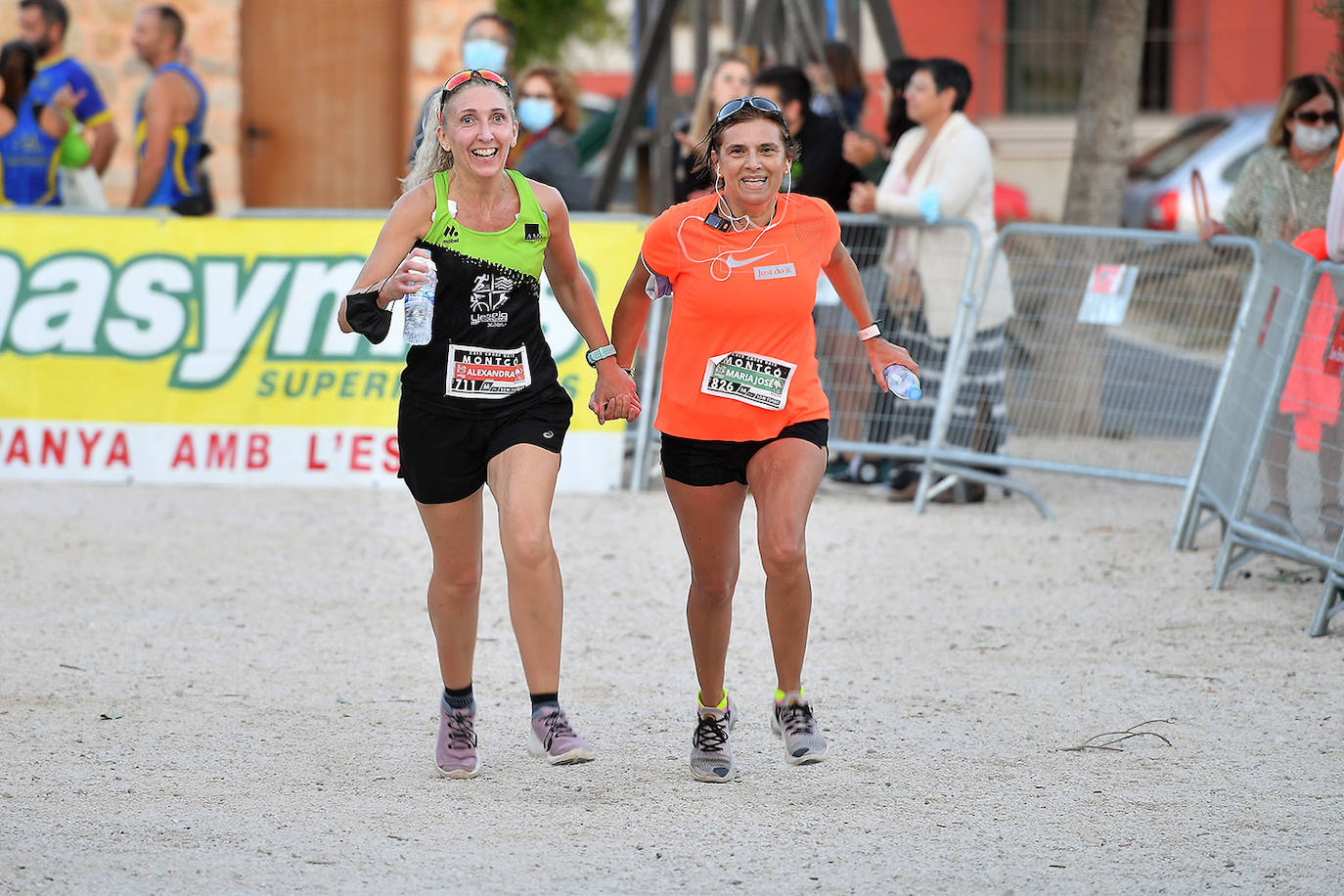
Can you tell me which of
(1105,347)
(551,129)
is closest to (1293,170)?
(1105,347)

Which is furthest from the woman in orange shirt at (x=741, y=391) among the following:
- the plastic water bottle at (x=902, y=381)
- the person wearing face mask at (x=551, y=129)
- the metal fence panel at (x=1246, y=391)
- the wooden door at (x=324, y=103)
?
the wooden door at (x=324, y=103)

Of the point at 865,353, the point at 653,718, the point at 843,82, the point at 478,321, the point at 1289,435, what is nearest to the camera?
the point at 478,321

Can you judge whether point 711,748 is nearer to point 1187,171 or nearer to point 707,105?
point 707,105

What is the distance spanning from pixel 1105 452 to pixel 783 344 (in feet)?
14.7

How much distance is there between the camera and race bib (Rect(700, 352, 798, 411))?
497 centimetres

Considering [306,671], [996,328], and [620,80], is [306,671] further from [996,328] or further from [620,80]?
[620,80]

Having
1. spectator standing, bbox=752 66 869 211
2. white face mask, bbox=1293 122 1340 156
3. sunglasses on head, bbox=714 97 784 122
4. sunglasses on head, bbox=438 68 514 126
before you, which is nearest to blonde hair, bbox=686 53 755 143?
spectator standing, bbox=752 66 869 211

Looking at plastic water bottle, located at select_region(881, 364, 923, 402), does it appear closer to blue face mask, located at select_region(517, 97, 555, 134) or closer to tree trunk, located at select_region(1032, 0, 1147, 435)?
blue face mask, located at select_region(517, 97, 555, 134)

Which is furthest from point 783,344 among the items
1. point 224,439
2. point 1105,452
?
point 224,439

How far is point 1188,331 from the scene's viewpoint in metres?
8.89

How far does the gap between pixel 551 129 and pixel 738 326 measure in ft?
17.6

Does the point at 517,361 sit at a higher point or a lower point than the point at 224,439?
higher

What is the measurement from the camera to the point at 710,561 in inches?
200

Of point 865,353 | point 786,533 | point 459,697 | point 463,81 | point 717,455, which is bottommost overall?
point 459,697
